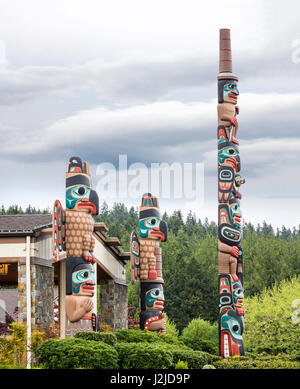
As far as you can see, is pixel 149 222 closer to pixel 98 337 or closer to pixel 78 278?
pixel 78 278

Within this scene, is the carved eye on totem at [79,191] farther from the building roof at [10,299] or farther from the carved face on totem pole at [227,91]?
the building roof at [10,299]

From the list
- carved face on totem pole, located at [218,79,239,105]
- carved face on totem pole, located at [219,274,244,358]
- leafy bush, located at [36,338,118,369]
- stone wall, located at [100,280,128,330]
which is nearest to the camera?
leafy bush, located at [36,338,118,369]

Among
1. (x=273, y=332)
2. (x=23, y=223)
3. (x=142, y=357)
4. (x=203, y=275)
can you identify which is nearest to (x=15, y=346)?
(x=142, y=357)

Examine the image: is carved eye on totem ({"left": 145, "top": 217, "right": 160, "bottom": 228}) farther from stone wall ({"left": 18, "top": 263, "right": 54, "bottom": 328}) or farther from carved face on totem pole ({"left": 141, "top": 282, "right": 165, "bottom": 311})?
stone wall ({"left": 18, "top": 263, "right": 54, "bottom": 328})

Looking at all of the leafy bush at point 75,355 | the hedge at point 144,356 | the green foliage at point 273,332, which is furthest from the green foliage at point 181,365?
the green foliage at point 273,332

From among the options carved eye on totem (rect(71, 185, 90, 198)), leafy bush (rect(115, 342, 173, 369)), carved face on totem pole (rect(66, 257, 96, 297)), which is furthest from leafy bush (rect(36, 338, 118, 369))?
carved eye on totem (rect(71, 185, 90, 198))

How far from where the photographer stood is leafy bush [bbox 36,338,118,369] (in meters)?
18.2

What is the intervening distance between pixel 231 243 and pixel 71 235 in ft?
25.2

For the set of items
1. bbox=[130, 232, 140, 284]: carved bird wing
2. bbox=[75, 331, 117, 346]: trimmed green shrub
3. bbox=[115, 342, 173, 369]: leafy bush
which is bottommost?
bbox=[115, 342, 173, 369]: leafy bush

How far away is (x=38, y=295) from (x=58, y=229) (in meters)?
2.38

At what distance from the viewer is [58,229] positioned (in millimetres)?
23156

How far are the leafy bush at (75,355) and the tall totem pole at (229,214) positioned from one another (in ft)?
32.3

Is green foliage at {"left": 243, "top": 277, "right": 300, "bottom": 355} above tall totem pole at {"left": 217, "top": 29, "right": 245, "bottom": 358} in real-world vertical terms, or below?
below
